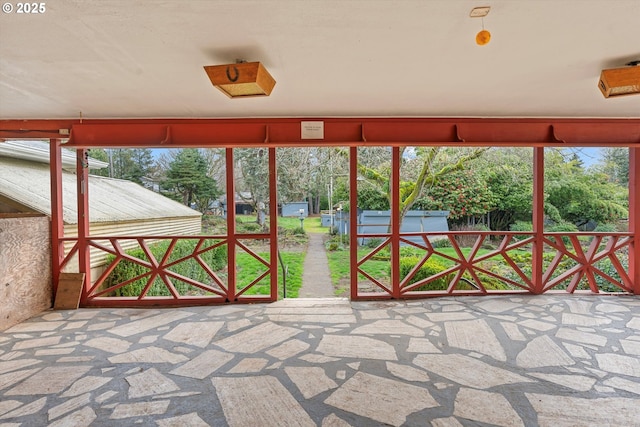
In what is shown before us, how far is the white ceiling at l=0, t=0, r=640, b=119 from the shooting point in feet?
5.64

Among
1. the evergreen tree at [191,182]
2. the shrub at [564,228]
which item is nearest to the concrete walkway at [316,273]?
the evergreen tree at [191,182]

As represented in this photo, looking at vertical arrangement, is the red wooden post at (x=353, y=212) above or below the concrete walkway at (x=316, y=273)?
above

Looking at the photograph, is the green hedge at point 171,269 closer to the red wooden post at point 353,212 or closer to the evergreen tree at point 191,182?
the evergreen tree at point 191,182

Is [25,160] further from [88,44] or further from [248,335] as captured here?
[248,335]

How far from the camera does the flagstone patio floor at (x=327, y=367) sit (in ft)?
6.05

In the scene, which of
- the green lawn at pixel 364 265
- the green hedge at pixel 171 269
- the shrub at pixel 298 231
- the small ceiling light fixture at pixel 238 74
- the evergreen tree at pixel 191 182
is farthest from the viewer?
the shrub at pixel 298 231

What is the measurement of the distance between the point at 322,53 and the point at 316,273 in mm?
5622

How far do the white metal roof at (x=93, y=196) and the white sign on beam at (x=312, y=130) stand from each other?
351 centimetres

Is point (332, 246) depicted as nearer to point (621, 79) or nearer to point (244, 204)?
point (244, 204)

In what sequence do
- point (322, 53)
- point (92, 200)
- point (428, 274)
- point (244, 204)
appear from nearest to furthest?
point (322, 53) < point (428, 274) < point (92, 200) < point (244, 204)

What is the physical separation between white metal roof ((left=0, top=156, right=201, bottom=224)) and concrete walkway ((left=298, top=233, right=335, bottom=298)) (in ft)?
10.7

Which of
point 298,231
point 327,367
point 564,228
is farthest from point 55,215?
point 564,228

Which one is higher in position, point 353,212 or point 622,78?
point 622,78

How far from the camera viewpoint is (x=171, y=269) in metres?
6.07
